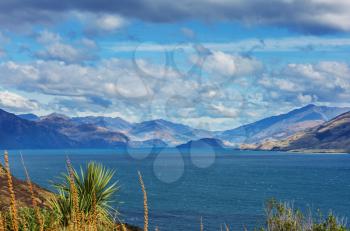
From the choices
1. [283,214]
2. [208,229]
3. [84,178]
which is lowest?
[208,229]

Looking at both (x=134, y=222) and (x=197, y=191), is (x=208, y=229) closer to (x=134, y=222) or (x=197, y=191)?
(x=134, y=222)

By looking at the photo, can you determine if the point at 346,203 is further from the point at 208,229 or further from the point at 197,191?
the point at 208,229

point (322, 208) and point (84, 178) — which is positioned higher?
point (84, 178)

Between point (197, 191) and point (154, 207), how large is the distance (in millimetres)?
29075

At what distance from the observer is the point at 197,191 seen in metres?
115

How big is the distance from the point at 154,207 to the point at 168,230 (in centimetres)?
2489

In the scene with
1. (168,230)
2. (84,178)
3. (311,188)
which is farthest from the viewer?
(311,188)

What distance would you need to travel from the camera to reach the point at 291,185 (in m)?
132

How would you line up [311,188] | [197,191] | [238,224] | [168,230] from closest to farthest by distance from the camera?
1. [168,230]
2. [238,224]
3. [197,191]
4. [311,188]

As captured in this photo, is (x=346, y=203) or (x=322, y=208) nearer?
(x=322, y=208)

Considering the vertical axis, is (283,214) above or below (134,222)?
above

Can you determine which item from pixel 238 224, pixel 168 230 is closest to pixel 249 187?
pixel 238 224

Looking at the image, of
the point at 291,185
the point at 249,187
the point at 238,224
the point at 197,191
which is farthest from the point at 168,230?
the point at 291,185

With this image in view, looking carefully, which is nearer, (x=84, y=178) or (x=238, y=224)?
(x=84, y=178)
